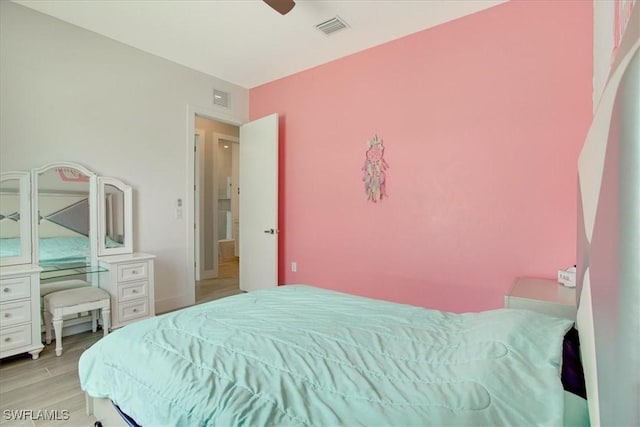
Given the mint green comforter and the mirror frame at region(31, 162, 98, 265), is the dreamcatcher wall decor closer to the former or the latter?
the mint green comforter

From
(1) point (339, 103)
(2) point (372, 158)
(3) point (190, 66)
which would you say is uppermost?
(3) point (190, 66)

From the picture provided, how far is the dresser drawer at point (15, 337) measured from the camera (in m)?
2.16

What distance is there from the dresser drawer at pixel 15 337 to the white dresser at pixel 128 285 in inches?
21.3

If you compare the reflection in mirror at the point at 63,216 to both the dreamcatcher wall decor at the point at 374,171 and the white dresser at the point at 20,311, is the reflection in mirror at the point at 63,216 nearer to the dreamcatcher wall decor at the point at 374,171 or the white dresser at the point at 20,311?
the white dresser at the point at 20,311

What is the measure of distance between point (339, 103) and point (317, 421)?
9.82ft

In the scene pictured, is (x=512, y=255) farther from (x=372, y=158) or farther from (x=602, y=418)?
(x=602, y=418)

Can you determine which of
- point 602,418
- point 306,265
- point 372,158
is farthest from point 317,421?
point 306,265

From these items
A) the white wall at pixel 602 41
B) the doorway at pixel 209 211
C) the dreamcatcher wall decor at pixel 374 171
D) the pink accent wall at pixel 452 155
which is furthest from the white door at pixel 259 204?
the white wall at pixel 602 41

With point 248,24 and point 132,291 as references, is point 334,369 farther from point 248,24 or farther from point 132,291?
point 248,24

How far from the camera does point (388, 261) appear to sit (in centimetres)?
294

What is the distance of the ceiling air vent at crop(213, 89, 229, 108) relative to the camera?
3.72m

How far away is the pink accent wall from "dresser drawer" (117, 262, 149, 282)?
63.4 inches

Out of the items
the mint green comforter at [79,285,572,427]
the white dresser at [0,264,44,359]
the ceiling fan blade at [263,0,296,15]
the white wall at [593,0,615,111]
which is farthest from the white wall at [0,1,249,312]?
the white wall at [593,0,615,111]

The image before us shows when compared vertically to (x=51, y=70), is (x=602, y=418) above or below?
below
